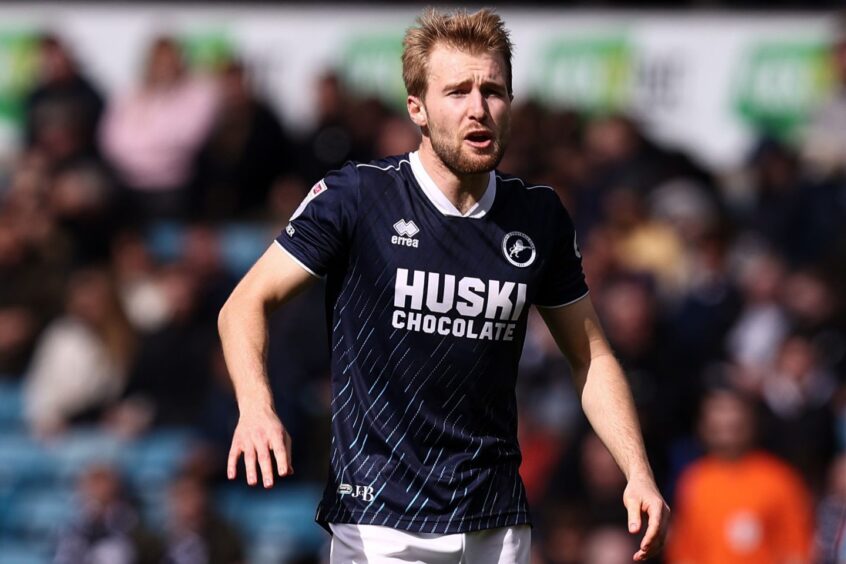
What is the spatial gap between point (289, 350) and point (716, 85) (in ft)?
13.6

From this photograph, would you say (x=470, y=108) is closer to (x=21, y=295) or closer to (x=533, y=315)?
(x=533, y=315)

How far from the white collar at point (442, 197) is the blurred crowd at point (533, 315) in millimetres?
4635

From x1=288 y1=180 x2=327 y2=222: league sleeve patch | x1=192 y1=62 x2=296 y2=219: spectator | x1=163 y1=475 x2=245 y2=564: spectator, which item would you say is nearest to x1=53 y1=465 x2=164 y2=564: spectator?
x1=163 y1=475 x2=245 y2=564: spectator

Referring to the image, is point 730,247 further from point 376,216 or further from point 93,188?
point 376,216

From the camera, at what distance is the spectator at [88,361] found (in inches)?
498

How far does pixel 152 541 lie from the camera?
10.9 metres

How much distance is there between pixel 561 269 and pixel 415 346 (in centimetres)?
55

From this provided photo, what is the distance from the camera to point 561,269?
542cm

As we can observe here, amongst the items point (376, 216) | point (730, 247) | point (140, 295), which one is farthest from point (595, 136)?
point (376, 216)

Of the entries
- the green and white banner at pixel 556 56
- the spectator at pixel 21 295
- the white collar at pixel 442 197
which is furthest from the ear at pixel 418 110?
the spectator at pixel 21 295

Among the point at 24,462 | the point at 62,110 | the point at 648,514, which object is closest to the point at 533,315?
the point at 24,462

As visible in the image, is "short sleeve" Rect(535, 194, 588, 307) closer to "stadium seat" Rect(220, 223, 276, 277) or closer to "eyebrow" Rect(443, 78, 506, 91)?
"eyebrow" Rect(443, 78, 506, 91)

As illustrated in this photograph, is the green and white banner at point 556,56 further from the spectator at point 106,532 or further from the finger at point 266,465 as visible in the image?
the finger at point 266,465

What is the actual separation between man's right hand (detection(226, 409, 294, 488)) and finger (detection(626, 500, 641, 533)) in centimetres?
96
